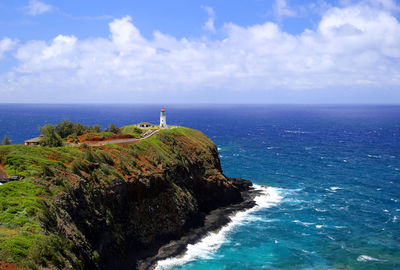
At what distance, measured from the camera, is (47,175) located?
33.5 metres

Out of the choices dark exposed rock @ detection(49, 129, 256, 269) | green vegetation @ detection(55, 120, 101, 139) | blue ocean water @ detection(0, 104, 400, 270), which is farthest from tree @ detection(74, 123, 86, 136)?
blue ocean water @ detection(0, 104, 400, 270)

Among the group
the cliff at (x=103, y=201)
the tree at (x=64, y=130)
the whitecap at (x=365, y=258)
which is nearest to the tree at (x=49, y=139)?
the tree at (x=64, y=130)

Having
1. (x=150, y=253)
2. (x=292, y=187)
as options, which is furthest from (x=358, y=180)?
(x=150, y=253)

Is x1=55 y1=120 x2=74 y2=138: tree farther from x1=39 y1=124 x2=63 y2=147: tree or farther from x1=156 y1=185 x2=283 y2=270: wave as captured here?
x1=156 y1=185 x2=283 y2=270: wave

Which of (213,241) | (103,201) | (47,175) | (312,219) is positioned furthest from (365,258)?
(47,175)

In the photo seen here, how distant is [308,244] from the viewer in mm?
44312

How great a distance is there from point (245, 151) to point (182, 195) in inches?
2607

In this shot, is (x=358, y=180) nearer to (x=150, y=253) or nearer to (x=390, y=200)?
(x=390, y=200)

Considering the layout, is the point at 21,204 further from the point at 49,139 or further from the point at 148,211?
the point at 49,139

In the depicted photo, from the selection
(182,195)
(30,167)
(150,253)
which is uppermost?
(30,167)

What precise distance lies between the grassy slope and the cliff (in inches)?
2.7

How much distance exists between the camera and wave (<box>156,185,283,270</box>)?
39625 mm

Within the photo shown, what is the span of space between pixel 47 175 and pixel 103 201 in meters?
7.77

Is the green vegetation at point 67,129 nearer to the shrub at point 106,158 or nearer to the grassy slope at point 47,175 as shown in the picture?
→ the grassy slope at point 47,175
